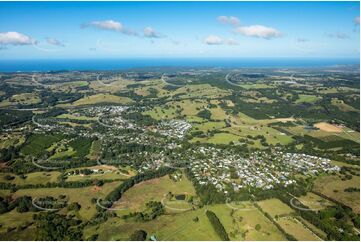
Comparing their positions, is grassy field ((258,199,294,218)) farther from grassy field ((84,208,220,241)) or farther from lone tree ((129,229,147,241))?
lone tree ((129,229,147,241))

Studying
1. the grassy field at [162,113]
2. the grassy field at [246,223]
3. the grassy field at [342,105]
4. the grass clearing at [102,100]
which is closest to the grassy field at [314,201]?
the grassy field at [246,223]

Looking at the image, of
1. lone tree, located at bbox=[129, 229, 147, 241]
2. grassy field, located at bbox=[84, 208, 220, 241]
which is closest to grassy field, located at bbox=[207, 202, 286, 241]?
grassy field, located at bbox=[84, 208, 220, 241]

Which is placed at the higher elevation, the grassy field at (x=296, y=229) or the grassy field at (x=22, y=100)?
the grassy field at (x=22, y=100)

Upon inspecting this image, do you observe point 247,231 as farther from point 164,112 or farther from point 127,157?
point 164,112

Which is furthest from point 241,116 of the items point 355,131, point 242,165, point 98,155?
point 98,155

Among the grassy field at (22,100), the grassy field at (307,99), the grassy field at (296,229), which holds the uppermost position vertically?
the grassy field at (22,100)

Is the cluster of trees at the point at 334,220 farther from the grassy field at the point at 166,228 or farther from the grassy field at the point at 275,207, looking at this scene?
the grassy field at the point at 166,228

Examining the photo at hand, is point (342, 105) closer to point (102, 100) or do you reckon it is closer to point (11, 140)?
point (102, 100)
